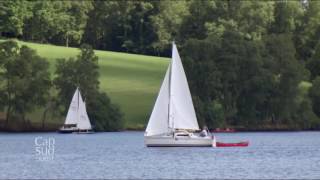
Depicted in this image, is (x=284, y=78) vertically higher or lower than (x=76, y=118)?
higher

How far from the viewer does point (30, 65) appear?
14350 cm

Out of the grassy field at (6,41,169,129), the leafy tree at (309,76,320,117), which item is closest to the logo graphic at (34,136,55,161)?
the grassy field at (6,41,169,129)

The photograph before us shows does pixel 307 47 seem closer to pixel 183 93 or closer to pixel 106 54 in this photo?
pixel 106 54

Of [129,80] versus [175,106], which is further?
[129,80]

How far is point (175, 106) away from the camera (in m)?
91.3

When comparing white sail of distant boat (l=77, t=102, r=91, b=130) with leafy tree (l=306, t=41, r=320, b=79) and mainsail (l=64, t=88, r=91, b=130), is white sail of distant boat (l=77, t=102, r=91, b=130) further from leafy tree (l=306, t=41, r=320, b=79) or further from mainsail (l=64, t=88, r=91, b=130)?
leafy tree (l=306, t=41, r=320, b=79)

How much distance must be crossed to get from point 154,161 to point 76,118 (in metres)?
60.5

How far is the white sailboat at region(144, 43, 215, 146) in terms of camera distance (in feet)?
299

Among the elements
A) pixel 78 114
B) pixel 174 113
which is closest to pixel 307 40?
pixel 78 114

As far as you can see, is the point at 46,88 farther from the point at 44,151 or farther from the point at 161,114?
the point at 161,114

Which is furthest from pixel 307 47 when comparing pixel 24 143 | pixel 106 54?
pixel 24 143

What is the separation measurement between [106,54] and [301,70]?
51.7 metres

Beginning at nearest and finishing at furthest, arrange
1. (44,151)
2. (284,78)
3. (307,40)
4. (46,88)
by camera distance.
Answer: (44,151)
(46,88)
(284,78)
(307,40)

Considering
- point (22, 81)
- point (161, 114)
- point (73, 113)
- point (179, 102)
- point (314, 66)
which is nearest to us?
point (179, 102)
